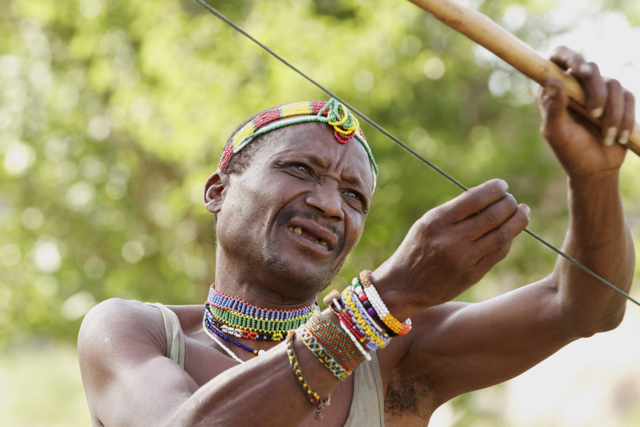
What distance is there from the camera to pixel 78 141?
10.0 metres

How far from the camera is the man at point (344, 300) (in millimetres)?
2104

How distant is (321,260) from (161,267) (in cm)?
711

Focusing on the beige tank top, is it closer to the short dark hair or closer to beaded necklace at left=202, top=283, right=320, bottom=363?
beaded necklace at left=202, top=283, right=320, bottom=363

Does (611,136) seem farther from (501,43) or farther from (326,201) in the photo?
(326,201)

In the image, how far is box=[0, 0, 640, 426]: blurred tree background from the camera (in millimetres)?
8258

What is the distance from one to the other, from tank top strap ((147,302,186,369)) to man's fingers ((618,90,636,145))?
1.67 m

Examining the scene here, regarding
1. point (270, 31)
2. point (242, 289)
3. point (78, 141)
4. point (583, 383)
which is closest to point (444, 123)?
point (270, 31)

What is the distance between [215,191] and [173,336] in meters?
0.70

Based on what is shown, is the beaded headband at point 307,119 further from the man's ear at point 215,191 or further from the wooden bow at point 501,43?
the wooden bow at point 501,43

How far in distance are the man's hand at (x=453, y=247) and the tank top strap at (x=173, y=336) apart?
99 cm

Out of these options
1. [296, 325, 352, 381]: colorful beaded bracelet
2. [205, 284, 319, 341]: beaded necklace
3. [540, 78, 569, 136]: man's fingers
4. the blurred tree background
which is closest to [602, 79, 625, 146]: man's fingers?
[540, 78, 569, 136]: man's fingers

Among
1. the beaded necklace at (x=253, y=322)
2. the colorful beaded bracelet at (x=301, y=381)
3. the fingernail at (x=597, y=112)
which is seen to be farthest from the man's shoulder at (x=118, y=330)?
the fingernail at (x=597, y=112)

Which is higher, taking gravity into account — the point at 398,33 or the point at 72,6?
the point at 398,33

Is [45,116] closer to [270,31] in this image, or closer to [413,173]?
[270,31]
